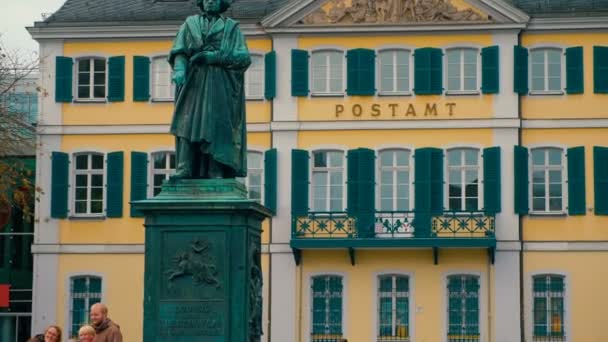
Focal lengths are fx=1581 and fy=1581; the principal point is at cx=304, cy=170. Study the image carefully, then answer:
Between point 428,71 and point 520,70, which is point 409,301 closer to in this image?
point 428,71

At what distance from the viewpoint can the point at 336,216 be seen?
40969mm

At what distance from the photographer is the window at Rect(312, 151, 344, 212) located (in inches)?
1626

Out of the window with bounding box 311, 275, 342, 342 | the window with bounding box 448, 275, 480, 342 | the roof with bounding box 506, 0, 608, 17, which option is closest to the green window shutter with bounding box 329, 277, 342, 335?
the window with bounding box 311, 275, 342, 342

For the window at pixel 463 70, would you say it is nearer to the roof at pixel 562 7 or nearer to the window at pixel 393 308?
the roof at pixel 562 7

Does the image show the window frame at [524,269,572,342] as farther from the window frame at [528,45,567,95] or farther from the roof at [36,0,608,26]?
the roof at [36,0,608,26]

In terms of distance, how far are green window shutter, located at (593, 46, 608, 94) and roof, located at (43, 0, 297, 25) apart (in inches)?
334

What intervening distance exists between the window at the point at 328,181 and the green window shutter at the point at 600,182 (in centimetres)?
654

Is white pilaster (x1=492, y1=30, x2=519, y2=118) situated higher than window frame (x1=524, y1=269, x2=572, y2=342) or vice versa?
white pilaster (x1=492, y1=30, x2=519, y2=118)

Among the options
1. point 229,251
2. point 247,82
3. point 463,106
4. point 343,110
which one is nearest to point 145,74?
point 247,82

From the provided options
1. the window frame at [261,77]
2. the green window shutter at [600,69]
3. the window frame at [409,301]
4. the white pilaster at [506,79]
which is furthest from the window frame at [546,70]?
the window frame at [261,77]

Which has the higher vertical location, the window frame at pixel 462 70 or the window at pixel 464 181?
the window frame at pixel 462 70

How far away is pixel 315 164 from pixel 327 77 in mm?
2347

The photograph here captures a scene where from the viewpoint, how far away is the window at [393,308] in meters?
41.1

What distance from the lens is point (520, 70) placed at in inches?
1624
